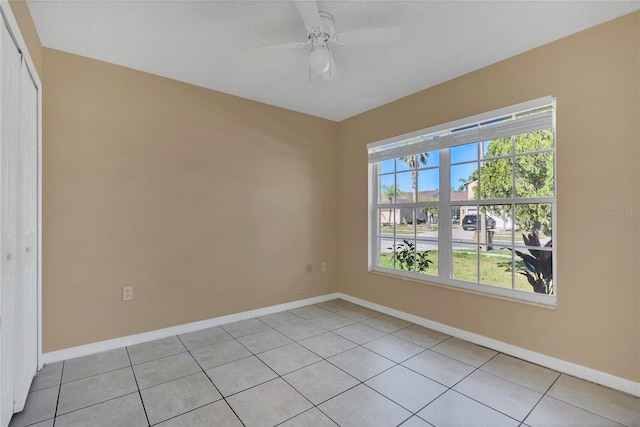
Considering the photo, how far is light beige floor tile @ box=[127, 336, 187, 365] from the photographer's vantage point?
2.45 m

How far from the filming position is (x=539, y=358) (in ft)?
A: 7.63

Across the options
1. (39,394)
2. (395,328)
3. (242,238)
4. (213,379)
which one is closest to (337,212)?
(242,238)

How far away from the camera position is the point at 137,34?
221cm

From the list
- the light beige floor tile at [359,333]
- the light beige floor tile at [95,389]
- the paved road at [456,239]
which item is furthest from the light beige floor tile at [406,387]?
the light beige floor tile at [95,389]

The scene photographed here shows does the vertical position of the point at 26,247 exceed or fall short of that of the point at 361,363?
it exceeds it

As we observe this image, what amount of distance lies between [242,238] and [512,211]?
271cm

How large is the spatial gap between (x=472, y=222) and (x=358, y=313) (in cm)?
166

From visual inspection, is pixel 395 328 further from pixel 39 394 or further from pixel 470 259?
pixel 39 394

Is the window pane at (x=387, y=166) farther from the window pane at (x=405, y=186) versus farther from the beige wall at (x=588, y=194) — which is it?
the beige wall at (x=588, y=194)

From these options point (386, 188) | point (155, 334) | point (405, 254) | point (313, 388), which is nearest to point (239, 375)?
point (313, 388)

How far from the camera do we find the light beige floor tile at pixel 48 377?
2.04 m

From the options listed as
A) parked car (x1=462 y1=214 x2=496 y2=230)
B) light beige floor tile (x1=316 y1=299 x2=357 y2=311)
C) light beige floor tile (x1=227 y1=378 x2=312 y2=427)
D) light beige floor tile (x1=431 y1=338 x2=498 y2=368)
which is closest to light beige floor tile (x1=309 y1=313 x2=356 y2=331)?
light beige floor tile (x1=316 y1=299 x2=357 y2=311)

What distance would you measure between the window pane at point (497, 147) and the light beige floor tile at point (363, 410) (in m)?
2.25

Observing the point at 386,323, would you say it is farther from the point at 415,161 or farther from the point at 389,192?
the point at 415,161
